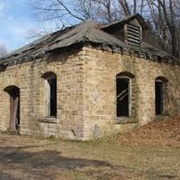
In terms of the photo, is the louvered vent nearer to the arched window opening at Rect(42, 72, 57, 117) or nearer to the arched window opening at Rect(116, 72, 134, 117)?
the arched window opening at Rect(116, 72, 134, 117)

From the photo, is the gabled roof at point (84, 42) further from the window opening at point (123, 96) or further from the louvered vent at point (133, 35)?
the window opening at point (123, 96)

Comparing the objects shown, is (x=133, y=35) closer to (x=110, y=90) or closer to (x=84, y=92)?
(x=110, y=90)

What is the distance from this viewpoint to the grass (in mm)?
8727

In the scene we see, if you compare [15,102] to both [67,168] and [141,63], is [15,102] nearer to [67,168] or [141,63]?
[141,63]

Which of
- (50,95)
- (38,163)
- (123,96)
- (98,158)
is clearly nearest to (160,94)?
(123,96)

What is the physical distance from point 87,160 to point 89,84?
5164 millimetres

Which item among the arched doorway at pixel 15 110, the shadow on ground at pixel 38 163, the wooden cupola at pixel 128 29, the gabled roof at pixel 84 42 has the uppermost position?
the wooden cupola at pixel 128 29

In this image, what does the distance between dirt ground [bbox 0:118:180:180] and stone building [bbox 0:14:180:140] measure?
37.2 inches

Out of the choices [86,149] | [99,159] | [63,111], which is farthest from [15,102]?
[99,159]

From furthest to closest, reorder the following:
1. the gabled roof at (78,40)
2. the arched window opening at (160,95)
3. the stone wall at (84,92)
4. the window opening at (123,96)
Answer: the arched window opening at (160,95)
the window opening at (123,96)
the gabled roof at (78,40)
the stone wall at (84,92)

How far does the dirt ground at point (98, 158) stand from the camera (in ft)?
28.7

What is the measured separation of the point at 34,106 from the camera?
17797 mm

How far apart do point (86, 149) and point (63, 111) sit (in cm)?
331

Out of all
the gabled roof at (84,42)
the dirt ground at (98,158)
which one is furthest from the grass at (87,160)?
the gabled roof at (84,42)
